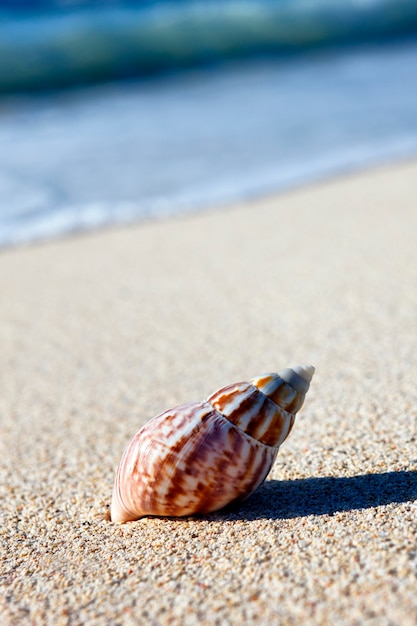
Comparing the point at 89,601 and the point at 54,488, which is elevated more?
the point at 89,601

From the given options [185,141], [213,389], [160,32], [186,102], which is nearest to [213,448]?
[213,389]

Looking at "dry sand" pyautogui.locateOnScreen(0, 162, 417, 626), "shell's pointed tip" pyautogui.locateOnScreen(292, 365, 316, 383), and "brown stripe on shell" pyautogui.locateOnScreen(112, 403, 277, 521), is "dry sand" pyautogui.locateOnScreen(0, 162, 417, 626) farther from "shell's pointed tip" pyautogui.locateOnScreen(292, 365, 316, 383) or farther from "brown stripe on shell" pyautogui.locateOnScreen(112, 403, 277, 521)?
"shell's pointed tip" pyautogui.locateOnScreen(292, 365, 316, 383)

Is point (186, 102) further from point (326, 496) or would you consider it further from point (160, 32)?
point (326, 496)

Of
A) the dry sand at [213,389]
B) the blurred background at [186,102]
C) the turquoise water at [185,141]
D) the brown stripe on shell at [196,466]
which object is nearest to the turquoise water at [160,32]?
the blurred background at [186,102]

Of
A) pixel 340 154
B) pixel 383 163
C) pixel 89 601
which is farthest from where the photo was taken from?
pixel 340 154

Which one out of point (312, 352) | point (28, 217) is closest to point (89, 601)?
point (312, 352)

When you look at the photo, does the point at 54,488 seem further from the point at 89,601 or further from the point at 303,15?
the point at 303,15
